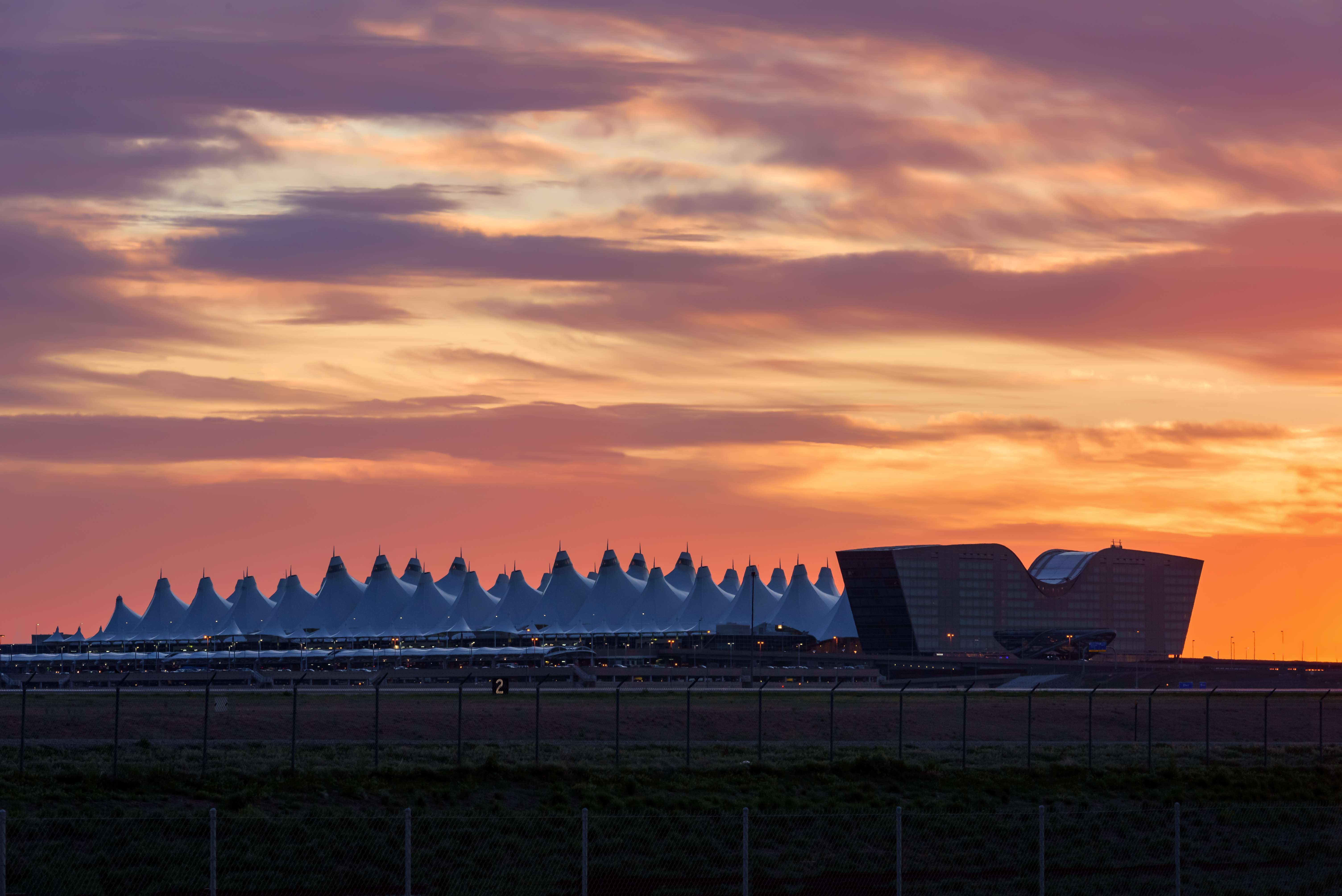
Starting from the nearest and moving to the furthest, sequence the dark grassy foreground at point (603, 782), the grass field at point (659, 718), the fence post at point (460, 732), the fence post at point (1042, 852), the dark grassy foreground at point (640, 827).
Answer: the fence post at point (1042, 852) → the dark grassy foreground at point (640, 827) → the dark grassy foreground at point (603, 782) → the fence post at point (460, 732) → the grass field at point (659, 718)

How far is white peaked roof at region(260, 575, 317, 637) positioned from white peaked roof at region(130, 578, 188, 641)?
11232 millimetres

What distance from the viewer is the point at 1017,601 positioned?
16325cm

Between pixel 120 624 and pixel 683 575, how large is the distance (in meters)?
68.6

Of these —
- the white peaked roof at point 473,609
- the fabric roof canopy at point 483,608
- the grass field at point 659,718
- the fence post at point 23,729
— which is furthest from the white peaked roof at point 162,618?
the fence post at point 23,729

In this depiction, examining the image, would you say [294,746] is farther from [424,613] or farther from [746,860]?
[424,613]

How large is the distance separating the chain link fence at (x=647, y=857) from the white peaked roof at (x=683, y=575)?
145m

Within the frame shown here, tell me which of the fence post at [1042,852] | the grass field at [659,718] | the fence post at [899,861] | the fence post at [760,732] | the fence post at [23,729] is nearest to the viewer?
the fence post at [899,861]

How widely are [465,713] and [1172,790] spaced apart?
25946 mm

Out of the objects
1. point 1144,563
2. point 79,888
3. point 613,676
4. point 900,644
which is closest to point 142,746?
point 79,888

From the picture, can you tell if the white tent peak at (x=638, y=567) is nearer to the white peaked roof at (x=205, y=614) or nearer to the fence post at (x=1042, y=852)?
the white peaked roof at (x=205, y=614)

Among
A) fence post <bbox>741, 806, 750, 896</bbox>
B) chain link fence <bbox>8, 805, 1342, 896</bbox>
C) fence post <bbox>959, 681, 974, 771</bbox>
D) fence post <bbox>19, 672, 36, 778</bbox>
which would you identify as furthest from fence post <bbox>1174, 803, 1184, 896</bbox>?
fence post <bbox>19, 672, 36, 778</bbox>

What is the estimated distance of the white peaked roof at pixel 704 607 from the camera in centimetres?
15562

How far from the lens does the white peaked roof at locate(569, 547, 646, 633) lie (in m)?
158

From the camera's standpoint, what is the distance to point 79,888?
68.5ft
